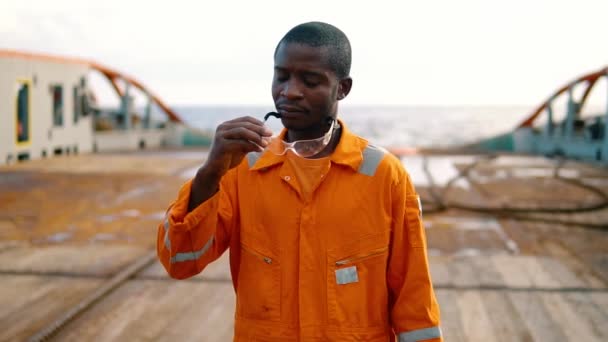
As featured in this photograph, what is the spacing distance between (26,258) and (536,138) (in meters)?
14.8

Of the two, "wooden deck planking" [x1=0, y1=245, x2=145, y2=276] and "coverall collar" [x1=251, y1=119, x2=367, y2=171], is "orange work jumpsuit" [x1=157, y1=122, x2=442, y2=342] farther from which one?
"wooden deck planking" [x1=0, y1=245, x2=145, y2=276]

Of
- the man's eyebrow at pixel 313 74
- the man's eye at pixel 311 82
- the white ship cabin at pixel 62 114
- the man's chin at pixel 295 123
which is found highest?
the man's eyebrow at pixel 313 74

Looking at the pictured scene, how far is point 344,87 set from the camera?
176 cm

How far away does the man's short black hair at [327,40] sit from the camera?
164cm

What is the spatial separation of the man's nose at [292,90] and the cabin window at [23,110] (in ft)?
39.6

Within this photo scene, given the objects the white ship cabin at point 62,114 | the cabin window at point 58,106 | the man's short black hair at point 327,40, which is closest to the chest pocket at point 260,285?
the man's short black hair at point 327,40

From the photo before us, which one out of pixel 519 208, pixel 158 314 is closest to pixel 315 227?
pixel 158 314

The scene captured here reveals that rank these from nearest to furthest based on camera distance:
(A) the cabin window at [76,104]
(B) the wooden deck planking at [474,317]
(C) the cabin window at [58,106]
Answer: (B) the wooden deck planking at [474,317]
(C) the cabin window at [58,106]
(A) the cabin window at [76,104]

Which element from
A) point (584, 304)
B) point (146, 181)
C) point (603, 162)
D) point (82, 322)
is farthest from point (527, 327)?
point (603, 162)

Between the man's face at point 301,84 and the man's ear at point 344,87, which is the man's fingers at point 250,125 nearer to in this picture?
the man's face at point 301,84

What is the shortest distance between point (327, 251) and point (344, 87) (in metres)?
0.49

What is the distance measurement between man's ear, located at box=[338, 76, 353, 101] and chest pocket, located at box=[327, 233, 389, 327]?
44 cm

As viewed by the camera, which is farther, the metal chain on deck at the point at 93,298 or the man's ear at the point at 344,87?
the metal chain on deck at the point at 93,298

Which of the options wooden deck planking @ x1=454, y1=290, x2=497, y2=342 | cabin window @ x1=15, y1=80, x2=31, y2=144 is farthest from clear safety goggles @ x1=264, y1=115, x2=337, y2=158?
cabin window @ x1=15, y1=80, x2=31, y2=144
